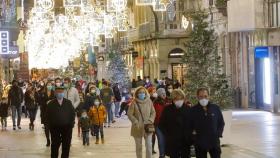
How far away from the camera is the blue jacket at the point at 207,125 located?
15.1m

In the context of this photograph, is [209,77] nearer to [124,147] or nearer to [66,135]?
[124,147]

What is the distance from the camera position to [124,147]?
954 inches

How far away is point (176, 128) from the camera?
52.2 ft

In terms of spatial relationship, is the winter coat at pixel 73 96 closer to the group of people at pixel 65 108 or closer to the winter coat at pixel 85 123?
the group of people at pixel 65 108

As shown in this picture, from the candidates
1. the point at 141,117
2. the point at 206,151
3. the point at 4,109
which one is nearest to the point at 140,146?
the point at 141,117

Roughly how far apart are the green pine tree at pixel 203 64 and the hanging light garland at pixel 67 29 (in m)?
21.0

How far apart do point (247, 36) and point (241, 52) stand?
3.80ft

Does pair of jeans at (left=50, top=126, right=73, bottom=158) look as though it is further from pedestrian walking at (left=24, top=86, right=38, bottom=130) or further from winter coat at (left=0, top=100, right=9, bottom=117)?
winter coat at (left=0, top=100, right=9, bottom=117)

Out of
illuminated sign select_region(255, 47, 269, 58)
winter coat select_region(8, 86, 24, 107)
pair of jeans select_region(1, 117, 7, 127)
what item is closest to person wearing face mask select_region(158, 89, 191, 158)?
winter coat select_region(8, 86, 24, 107)

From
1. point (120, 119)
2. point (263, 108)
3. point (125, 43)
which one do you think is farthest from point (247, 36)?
point (125, 43)

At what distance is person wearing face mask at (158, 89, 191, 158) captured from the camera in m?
15.8

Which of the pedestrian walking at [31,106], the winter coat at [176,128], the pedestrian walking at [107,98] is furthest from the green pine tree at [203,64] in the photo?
the pedestrian walking at [107,98]

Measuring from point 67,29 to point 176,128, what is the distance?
48.5 m

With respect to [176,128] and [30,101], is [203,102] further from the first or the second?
[30,101]
